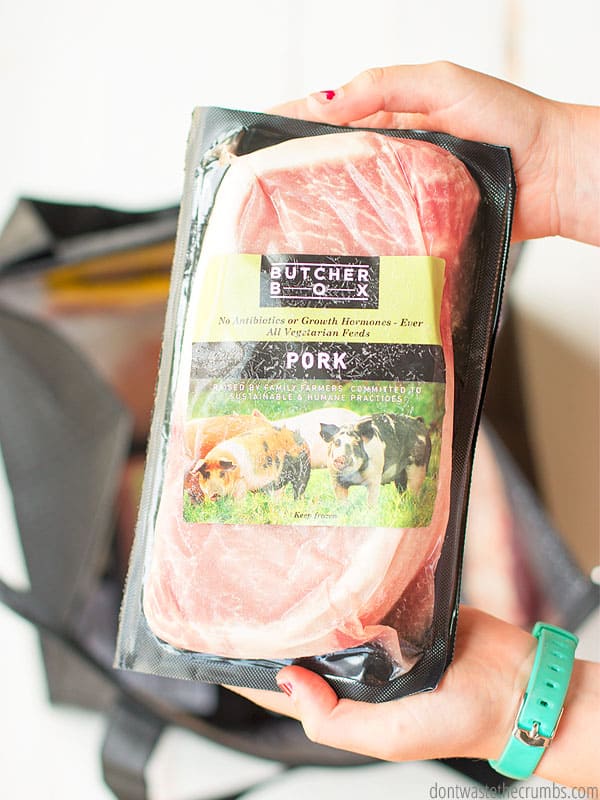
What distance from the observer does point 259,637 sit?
54 cm

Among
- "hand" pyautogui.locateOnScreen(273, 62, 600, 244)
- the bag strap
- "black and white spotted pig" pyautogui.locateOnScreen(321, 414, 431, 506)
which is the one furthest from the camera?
the bag strap

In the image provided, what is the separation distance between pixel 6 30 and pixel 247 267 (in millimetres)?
800

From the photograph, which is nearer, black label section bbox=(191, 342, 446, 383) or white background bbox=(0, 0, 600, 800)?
black label section bbox=(191, 342, 446, 383)

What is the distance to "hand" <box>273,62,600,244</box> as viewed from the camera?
0.63 meters

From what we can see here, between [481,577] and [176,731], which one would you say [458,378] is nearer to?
[481,577]

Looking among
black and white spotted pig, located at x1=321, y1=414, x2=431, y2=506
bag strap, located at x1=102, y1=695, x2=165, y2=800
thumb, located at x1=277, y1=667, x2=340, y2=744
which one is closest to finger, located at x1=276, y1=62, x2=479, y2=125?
black and white spotted pig, located at x1=321, y1=414, x2=431, y2=506

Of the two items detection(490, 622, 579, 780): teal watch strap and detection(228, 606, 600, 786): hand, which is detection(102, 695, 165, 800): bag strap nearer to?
detection(228, 606, 600, 786): hand

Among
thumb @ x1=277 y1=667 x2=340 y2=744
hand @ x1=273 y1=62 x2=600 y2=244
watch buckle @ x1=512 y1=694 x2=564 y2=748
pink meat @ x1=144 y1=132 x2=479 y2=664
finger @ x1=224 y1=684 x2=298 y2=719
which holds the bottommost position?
watch buckle @ x1=512 y1=694 x2=564 y2=748

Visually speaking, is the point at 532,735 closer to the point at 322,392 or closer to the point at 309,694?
the point at 309,694

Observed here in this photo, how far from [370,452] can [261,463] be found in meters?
0.08

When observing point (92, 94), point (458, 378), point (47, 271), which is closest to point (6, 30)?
point (92, 94)

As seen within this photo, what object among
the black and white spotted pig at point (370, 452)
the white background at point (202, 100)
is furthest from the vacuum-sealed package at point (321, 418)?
the white background at point (202, 100)

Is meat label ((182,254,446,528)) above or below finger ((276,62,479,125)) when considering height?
below

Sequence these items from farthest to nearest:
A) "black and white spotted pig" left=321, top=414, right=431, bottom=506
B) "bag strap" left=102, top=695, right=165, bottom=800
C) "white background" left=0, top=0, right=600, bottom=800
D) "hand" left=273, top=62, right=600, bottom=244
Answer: "white background" left=0, top=0, right=600, bottom=800
"bag strap" left=102, top=695, right=165, bottom=800
"hand" left=273, top=62, right=600, bottom=244
"black and white spotted pig" left=321, top=414, right=431, bottom=506
